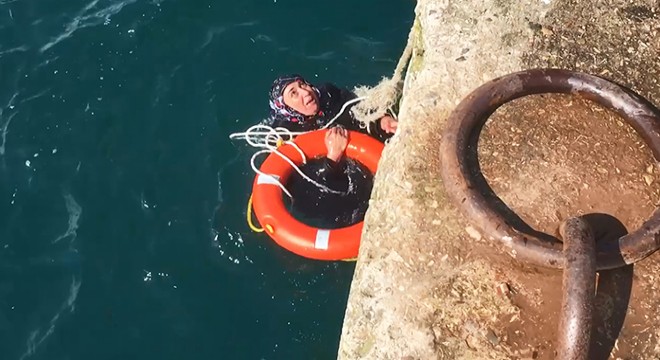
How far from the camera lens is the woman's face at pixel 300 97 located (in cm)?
625

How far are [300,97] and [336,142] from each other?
552 mm

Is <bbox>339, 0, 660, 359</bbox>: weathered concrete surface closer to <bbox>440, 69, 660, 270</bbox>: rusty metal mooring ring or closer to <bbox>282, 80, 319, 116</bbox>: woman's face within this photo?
<bbox>440, 69, 660, 270</bbox>: rusty metal mooring ring

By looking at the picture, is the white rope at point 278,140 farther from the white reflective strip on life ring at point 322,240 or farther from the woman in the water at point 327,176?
the white reflective strip on life ring at point 322,240

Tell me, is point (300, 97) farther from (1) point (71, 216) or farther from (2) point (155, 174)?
(1) point (71, 216)

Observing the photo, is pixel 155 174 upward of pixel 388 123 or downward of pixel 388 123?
downward

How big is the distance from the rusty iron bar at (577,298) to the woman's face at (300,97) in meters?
3.51

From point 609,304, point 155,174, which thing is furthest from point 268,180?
point 609,304

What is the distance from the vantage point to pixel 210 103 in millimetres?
7062

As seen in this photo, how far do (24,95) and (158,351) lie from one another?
3238mm

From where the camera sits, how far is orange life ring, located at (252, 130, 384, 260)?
5.51 metres

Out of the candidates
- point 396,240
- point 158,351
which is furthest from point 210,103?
Answer: point 396,240

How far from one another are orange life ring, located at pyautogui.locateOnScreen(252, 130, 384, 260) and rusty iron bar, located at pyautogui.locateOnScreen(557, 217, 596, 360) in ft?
8.33

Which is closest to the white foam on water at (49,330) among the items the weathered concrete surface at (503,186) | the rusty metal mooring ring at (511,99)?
the weathered concrete surface at (503,186)

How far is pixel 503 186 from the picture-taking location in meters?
3.69
